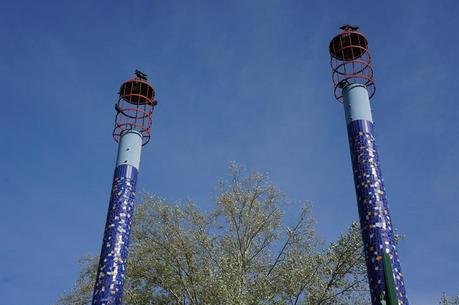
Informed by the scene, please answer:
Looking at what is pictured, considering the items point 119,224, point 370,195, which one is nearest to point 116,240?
point 119,224

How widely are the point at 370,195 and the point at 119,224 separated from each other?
31.1 feet

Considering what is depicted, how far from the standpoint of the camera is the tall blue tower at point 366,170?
1559 centimetres

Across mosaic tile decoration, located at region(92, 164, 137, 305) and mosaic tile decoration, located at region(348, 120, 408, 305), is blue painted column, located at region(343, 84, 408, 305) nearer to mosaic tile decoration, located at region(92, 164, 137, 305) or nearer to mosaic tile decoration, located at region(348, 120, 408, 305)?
mosaic tile decoration, located at region(348, 120, 408, 305)

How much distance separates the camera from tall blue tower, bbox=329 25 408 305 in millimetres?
15594

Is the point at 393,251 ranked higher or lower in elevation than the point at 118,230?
lower

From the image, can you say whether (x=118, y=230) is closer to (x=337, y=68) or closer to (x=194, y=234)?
(x=194, y=234)

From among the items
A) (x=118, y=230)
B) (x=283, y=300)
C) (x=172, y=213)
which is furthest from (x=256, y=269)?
(x=118, y=230)

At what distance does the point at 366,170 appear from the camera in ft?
58.0

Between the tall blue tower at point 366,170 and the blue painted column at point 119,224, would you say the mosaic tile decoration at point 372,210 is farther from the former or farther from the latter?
the blue painted column at point 119,224

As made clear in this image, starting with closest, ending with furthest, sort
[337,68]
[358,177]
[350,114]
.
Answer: [358,177] → [350,114] → [337,68]

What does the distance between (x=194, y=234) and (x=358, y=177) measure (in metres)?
9.32

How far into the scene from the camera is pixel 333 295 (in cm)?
2173

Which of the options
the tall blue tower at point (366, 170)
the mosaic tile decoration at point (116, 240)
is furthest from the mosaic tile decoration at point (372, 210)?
the mosaic tile decoration at point (116, 240)

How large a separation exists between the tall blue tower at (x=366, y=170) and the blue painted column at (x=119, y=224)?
29.0ft
